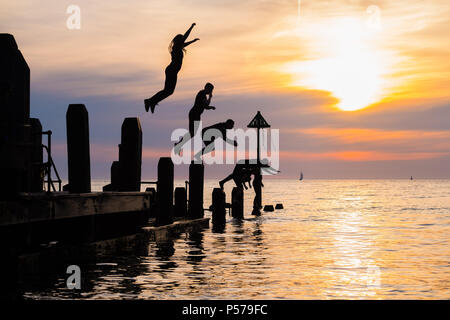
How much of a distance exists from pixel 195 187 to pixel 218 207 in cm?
406

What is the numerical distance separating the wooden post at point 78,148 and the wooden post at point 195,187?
1027 cm

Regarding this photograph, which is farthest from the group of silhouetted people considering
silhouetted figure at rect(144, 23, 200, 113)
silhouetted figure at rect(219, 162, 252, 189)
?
silhouetted figure at rect(219, 162, 252, 189)

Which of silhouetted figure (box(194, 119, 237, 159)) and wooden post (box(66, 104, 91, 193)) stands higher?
silhouetted figure (box(194, 119, 237, 159))

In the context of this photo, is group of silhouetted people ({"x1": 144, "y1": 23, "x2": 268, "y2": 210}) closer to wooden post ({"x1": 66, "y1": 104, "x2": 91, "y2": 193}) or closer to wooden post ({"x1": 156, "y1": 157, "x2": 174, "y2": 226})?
wooden post ({"x1": 156, "y1": 157, "x2": 174, "y2": 226})

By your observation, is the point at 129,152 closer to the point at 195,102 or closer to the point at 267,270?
the point at 267,270

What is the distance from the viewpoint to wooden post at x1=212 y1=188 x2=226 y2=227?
28048 millimetres

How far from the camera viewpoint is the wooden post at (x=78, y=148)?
46.4ft

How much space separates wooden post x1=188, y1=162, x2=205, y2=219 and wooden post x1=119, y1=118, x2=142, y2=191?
732 cm

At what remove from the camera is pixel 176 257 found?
17.8 m

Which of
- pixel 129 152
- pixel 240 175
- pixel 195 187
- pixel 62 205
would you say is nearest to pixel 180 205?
pixel 195 187

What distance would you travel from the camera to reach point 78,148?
14.3 metres
